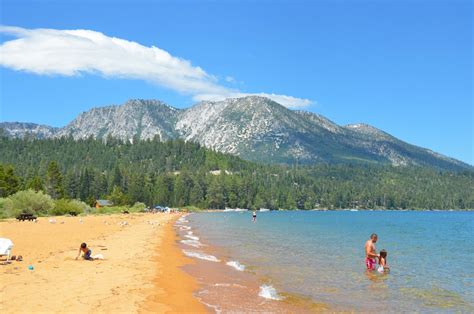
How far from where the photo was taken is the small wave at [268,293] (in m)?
19.1

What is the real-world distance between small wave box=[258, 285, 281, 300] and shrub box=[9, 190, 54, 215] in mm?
58900

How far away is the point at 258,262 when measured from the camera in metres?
30.9

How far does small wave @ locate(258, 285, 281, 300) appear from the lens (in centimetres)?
1913

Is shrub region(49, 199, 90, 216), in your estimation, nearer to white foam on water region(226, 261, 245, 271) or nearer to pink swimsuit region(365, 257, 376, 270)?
white foam on water region(226, 261, 245, 271)

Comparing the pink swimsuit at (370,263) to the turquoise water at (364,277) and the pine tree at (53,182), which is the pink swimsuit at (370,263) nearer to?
the turquoise water at (364,277)

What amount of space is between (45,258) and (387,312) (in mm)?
19025

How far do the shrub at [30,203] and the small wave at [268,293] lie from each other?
58.9 m

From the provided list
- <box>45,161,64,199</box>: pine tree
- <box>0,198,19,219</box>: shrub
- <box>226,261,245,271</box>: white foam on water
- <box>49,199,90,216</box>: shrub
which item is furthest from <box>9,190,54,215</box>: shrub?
<box>45,161,64,199</box>: pine tree

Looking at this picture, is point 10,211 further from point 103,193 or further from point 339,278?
point 103,193

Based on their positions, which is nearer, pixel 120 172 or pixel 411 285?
pixel 411 285

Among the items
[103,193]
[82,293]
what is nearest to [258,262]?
[82,293]

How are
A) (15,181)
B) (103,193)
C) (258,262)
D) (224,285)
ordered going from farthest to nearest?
(103,193), (15,181), (258,262), (224,285)

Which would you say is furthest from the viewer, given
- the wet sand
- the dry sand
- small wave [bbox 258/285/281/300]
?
small wave [bbox 258/285/281/300]

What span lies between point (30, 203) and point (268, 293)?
6411 centimetres
